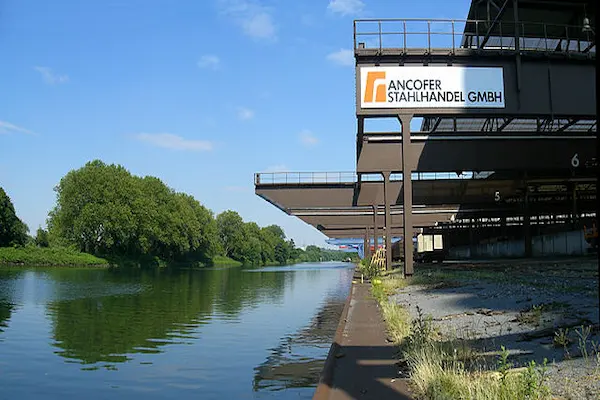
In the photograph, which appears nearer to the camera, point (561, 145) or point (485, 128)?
point (561, 145)

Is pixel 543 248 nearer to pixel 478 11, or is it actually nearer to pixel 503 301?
pixel 478 11

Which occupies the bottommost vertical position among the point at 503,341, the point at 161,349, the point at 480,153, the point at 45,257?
the point at 161,349

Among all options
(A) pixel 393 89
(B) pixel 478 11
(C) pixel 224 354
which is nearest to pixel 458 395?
(C) pixel 224 354

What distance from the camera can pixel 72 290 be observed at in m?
34.5

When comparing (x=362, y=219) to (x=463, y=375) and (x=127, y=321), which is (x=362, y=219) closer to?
(x=127, y=321)

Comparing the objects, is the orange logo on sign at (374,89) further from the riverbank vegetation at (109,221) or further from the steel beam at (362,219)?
the riverbank vegetation at (109,221)

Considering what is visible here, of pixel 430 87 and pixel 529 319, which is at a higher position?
pixel 430 87

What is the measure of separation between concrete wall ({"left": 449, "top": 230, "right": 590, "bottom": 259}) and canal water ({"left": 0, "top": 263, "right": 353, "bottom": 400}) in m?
19.8

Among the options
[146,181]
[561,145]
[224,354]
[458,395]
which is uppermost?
[146,181]

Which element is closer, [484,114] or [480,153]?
[484,114]

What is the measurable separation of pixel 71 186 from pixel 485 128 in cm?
6432

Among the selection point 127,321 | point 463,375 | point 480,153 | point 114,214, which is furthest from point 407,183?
point 114,214

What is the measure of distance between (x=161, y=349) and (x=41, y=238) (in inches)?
4089

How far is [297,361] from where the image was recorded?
13.1 meters
